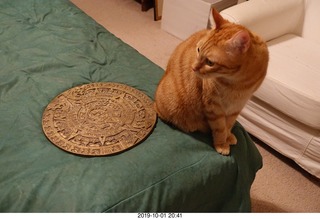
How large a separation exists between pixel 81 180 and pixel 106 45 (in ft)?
2.77

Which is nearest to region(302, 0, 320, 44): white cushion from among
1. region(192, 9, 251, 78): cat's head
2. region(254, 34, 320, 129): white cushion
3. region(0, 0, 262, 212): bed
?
region(254, 34, 320, 129): white cushion

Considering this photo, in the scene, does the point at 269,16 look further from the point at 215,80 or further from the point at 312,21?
the point at 215,80

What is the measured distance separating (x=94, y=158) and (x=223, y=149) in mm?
442

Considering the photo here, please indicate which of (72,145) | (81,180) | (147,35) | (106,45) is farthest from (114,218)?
(147,35)

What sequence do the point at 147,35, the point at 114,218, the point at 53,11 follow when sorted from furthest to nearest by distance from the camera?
the point at 147,35 → the point at 53,11 → the point at 114,218

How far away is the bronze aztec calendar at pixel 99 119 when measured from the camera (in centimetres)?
98

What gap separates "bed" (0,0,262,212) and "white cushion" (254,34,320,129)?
0.38 metres

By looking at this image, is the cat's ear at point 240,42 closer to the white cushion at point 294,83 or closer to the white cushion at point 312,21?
the white cushion at point 294,83

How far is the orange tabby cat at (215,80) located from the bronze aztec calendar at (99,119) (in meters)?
0.10

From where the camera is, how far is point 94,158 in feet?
3.07

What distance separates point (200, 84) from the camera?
3.28 ft

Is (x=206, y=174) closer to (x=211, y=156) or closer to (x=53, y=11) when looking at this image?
(x=211, y=156)
